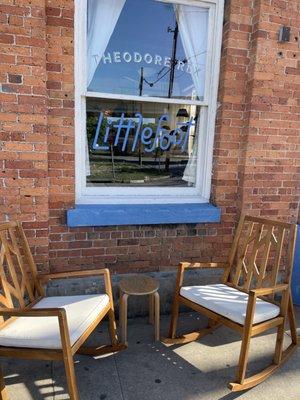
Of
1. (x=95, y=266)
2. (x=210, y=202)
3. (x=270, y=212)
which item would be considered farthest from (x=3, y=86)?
(x=270, y=212)

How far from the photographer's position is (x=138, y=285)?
2.73 meters

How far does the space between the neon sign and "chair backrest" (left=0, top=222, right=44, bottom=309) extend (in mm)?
1003

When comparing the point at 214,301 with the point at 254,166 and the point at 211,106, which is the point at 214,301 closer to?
the point at 254,166

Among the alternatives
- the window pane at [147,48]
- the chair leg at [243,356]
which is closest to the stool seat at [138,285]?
the chair leg at [243,356]

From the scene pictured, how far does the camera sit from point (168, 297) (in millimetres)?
3178

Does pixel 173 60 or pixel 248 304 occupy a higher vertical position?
pixel 173 60

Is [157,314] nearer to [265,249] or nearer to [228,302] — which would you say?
[228,302]

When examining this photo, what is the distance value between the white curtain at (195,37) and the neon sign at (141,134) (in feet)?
1.29

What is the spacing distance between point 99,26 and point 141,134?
949 mm

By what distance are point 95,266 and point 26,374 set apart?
3.23 feet

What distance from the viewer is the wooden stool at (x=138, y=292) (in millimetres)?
2609

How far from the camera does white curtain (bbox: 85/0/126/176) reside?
2768mm

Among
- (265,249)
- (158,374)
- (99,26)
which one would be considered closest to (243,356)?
(158,374)

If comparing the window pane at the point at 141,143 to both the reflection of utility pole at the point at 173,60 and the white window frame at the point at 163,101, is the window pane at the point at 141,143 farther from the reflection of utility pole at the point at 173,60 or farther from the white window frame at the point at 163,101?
the reflection of utility pole at the point at 173,60
